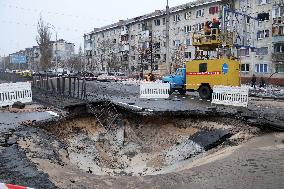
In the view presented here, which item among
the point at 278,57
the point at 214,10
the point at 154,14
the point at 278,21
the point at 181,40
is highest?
the point at 154,14

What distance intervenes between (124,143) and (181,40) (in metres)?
44.4

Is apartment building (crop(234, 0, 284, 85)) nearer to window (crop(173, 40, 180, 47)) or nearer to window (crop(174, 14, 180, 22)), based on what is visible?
window (crop(174, 14, 180, 22))

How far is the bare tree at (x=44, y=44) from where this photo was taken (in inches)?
2192

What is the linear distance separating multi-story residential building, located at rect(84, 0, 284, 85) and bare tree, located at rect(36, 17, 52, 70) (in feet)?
55.4

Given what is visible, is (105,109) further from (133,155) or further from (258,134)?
(258,134)

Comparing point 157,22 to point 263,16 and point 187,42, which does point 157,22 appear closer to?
point 187,42

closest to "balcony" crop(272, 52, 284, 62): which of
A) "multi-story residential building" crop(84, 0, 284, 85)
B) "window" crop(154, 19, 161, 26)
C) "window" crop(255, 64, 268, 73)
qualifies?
"multi-story residential building" crop(84, 0, 284, 85)

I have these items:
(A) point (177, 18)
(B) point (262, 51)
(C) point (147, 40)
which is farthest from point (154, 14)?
(B) point (262, 51)

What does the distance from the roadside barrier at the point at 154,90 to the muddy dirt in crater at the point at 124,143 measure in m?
7.26

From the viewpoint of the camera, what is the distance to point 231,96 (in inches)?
666

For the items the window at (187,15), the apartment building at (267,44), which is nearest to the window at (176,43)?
the window at (187,15)

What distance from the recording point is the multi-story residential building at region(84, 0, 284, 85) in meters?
39.9

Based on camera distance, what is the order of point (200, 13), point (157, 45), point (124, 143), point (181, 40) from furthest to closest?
point (157, 45) < point (181, 40) < point (200, 13) < point (124, 143)

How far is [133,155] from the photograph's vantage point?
1149 centimetres
